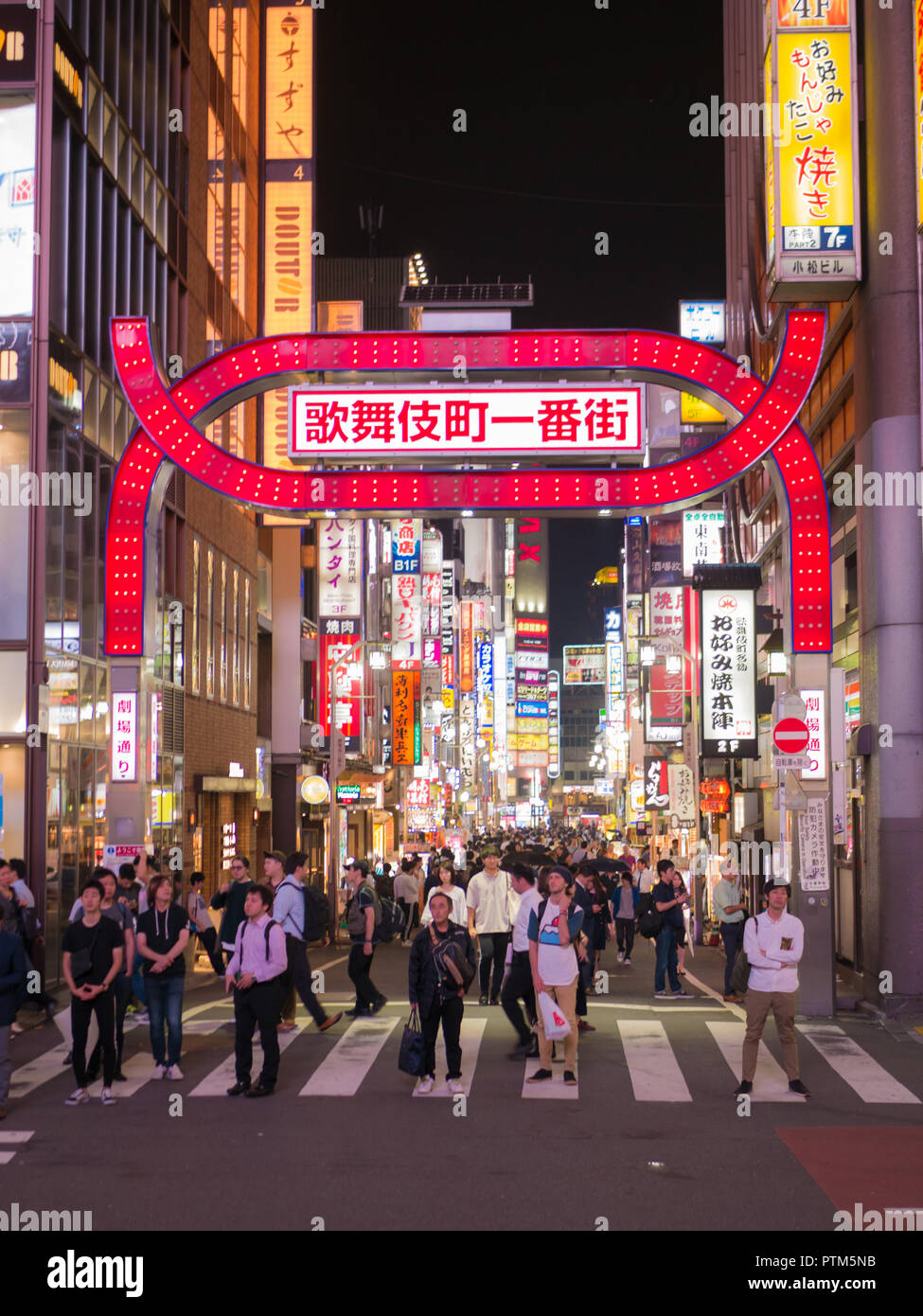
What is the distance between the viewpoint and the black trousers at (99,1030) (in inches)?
498

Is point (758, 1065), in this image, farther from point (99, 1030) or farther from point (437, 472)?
point (437, 472)

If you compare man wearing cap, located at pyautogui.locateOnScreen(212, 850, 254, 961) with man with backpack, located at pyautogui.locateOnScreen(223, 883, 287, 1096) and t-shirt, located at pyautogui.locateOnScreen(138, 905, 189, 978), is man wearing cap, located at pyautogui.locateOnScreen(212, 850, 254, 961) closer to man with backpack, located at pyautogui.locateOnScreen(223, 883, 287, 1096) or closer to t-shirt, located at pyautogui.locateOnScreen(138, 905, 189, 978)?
t-shirt, located at pyautogui.locateOnScreen(138, 905, 189, 978)

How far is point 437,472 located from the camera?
61.1 ft

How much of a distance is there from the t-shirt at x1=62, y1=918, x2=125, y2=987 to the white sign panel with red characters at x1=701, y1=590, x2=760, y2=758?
66.3 feet

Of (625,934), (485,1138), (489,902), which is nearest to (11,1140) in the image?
(485,1138)

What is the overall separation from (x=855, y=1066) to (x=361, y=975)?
5.89m

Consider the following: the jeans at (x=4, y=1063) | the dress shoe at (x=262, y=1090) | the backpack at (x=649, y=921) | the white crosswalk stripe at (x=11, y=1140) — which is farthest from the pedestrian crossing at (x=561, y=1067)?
the backpack at (x=649, y=921)

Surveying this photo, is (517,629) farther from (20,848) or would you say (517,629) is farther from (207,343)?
(20,848)

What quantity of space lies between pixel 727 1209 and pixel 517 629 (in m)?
182

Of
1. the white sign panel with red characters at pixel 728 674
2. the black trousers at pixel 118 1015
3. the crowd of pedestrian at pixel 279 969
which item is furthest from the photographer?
the white sign panel with red characters at pixel 728 674

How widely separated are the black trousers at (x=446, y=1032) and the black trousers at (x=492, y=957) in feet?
12.5

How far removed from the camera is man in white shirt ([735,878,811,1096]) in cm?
1268

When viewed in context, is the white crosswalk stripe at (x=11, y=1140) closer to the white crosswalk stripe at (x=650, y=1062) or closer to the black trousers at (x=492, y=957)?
the white crosswalk stripe at (x=650, y=1062)

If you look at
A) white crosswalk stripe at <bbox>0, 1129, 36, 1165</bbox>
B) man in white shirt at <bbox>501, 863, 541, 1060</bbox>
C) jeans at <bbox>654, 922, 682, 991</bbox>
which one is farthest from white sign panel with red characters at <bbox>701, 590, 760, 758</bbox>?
white crosswalk stripe at <bbox>0, 1129, 36, 1165</bbox>
